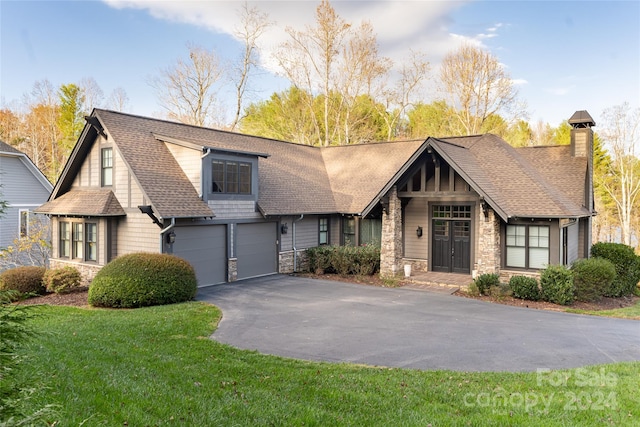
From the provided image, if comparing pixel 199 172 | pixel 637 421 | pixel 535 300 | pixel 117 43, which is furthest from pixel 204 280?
pixel 117 43

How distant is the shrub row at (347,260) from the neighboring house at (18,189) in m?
14.8

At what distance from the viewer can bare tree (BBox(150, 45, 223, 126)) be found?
35.9 meters

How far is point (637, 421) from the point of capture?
5148mm

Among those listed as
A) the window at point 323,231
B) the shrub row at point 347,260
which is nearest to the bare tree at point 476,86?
the window at point 323,231

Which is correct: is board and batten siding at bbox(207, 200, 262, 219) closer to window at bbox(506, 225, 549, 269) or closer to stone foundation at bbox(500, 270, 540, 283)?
stone foundation at bbox(500, 270, 540, 283)

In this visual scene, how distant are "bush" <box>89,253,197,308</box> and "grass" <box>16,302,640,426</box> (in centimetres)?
439

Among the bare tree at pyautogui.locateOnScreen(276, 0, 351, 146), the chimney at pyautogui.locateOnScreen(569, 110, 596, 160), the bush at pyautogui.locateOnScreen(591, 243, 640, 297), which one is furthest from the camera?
the bare tree at pyautogui.locateOnScreen(276, 0, 351, 146)

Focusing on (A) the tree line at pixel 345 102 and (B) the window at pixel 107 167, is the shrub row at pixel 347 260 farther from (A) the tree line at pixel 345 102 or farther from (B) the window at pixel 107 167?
(A) the tree line at pixel 345 102

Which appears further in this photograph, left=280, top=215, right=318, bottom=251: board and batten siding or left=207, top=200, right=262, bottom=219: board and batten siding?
left=280, top=215, right=318, bottom=251: board and batten siding

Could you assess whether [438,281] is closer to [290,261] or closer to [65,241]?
[290,261]

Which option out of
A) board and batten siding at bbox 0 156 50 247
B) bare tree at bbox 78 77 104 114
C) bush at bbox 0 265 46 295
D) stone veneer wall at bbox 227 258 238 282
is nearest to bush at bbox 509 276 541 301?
stone veneer wall at bbox 227 258 238 282

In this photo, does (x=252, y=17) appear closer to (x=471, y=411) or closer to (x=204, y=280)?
(x=204, y=280)

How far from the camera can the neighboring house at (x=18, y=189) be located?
22.3m

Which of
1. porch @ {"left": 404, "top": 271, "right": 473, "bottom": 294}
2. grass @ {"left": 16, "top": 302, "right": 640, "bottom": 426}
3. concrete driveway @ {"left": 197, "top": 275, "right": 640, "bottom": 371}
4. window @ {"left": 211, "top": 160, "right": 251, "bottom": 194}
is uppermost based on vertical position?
window @ {"left": 211, "top": 160, "right": 251, "bottom": 194}
